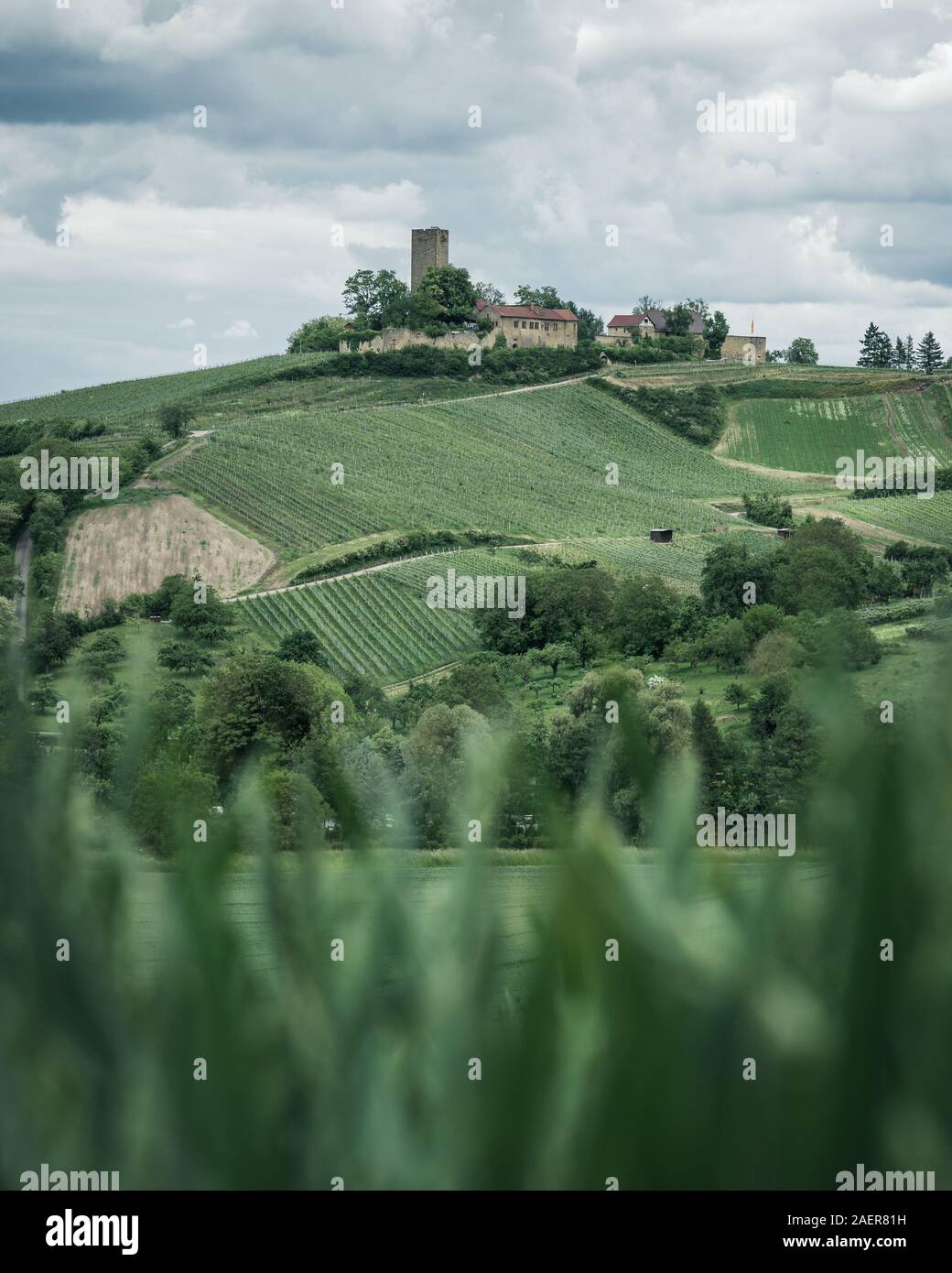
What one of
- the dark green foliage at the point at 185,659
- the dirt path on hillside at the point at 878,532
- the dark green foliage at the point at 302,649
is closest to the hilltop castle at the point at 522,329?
the dirt path on hillside at the point at 878,532

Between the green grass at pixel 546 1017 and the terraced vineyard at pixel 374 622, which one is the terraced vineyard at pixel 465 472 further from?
the green grass at pixel 546 1017

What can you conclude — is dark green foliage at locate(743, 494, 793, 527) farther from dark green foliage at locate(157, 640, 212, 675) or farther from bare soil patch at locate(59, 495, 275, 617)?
dark green foliage at locate(157, 640, 212, 675)

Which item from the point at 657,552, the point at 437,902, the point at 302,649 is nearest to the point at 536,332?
the point at 657,552

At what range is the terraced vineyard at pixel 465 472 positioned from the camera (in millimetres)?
79875

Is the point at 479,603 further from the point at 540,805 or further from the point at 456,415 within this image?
the point at 540,805

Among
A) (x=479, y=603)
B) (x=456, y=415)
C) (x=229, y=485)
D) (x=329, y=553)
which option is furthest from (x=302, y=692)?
(x=456, y=415)

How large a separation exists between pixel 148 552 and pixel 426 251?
7358 cm

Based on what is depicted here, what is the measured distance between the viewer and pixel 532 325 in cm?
12700

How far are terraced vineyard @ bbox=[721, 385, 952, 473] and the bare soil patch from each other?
163 ft

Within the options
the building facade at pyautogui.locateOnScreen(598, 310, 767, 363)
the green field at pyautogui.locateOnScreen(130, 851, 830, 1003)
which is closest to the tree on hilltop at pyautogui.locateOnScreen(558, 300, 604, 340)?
the building facade at pyautogui.locateOnScreen(598, 310, 767, 363)

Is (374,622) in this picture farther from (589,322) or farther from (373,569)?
(589,322)

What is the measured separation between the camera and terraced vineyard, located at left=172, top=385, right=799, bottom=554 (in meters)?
79.9

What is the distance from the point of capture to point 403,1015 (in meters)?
0.84

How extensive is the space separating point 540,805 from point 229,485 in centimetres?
8175
